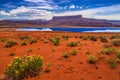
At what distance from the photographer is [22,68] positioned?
11969 millimetres

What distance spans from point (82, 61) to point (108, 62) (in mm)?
1655

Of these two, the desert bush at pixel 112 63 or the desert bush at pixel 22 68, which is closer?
the desert bush at pixel 22 68

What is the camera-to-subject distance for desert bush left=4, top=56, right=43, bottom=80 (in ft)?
38.8

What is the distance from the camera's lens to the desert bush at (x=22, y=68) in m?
11.8

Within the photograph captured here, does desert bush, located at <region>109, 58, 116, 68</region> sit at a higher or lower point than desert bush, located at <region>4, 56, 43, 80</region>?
lower

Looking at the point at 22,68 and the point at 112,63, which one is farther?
the point at 112,63

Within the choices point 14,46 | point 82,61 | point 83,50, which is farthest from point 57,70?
point 14,46

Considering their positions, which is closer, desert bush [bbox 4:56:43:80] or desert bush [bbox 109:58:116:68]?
desert bush [bbox 4:56:43:80]

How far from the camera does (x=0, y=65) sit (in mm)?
15070

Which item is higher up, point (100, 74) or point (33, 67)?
point (33, 67)

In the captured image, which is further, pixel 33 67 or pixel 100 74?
pixel 100 74

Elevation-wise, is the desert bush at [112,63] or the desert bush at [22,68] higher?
the desert bush at [22,68]

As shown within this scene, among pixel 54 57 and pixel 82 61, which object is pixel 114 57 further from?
pixel 54 57

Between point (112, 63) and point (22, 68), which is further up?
point (22, 68)
